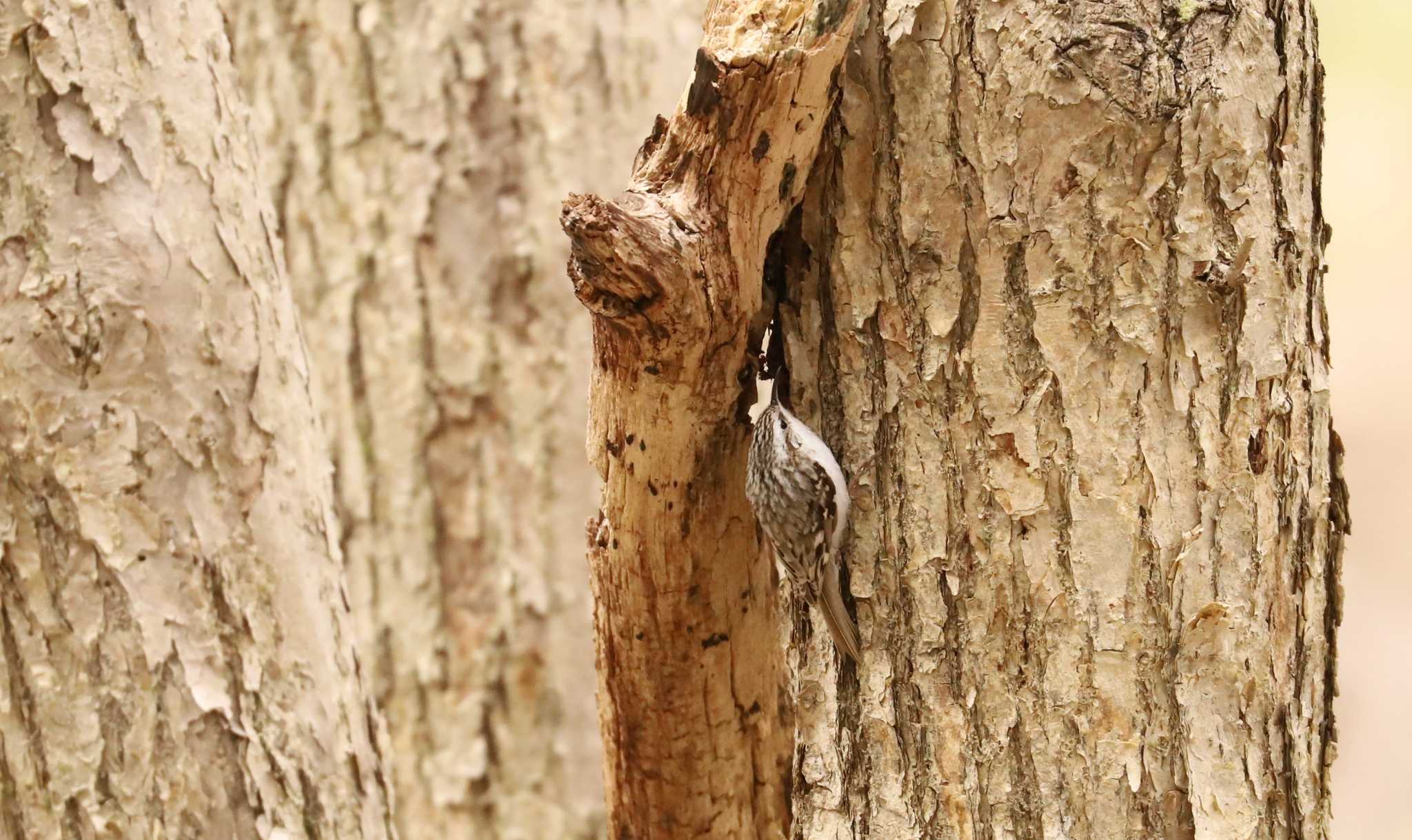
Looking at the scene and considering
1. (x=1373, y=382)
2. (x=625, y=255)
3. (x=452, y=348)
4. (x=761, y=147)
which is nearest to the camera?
(x=625, y=255)

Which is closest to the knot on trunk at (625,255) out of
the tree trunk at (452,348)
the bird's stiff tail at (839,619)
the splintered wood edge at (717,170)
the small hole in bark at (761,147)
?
the splintered wood edge at (717,170)

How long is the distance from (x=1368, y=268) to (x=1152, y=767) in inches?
154

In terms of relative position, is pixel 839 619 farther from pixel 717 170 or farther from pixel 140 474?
pixel 140 474

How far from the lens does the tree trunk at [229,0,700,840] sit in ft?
11.2

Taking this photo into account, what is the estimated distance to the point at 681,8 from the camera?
3646 millimetres

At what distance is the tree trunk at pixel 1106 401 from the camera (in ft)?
4.46

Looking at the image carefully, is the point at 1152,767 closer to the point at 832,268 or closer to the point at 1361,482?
the point at 832,268

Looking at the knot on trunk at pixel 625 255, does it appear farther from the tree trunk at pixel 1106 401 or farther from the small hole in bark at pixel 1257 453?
the small hole in bark at pixel 1257 453

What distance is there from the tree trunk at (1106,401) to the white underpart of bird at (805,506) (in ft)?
0.34

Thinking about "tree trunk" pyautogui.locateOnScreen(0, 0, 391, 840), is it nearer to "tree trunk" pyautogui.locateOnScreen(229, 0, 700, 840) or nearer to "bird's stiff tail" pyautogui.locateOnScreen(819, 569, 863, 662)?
"bird's stiff tail" pyautogui.locateOnScreen(819, 569, 863, 662)

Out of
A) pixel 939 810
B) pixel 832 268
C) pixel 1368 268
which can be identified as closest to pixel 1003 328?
pixel 832 268

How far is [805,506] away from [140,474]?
0.89 meters

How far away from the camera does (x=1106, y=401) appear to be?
4.55ft

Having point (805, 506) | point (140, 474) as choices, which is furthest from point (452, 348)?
point (805, 506)
